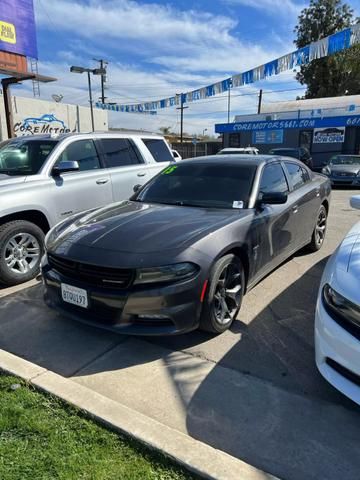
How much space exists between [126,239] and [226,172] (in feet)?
5.52

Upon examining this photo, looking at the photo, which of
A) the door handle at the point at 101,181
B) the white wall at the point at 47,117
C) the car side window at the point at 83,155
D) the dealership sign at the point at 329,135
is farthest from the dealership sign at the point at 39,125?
the dealership sign at the point at 329,135

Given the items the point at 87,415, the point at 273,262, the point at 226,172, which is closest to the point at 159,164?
the point at 226,172

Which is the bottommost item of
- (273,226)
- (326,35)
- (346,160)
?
(273,226)

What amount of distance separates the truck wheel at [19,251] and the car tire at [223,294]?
2.54 m

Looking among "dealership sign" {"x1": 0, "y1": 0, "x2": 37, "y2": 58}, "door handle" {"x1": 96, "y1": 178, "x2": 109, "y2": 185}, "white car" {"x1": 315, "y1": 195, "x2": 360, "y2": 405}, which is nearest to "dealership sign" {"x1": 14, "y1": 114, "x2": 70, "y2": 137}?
"dealership sign" {"x1": 0, "y1": 0, "x2": 37, "y2": 58}

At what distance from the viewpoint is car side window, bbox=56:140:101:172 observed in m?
5.45

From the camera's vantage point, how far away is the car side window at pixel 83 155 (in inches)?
215

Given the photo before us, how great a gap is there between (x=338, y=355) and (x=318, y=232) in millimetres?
3863

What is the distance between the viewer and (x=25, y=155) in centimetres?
546

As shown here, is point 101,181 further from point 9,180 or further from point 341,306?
point 341,306

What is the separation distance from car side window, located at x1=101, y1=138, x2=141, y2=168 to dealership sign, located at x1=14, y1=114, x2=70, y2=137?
12.2 metres

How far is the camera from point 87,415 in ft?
8.00

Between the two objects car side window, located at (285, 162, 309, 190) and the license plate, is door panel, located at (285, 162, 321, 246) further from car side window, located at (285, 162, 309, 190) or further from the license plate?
the license plate


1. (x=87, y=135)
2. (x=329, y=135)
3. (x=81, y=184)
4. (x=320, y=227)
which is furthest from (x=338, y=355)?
(x=329, y=135)
